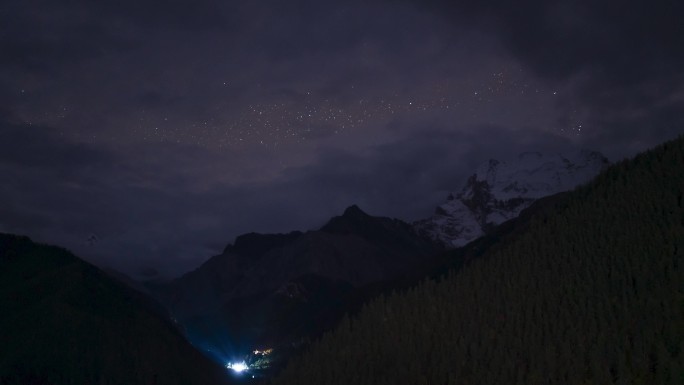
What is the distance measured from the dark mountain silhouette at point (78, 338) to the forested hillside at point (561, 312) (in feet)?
202

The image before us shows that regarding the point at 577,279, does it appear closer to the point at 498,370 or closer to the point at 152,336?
the point at 498,370

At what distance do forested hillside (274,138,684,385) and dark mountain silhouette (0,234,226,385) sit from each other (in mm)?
61453

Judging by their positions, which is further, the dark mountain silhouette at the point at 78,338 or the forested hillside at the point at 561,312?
the dark mountain silhouette at the point at 78,338

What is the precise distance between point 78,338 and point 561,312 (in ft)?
430

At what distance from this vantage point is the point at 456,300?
116688 millimetres

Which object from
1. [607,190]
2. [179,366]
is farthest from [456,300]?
[179,366]

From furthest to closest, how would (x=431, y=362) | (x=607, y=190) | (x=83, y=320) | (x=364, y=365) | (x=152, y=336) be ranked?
(x=152, y=336)
(x=83, y=320)
(x=607, y=190)
(x=364, y=365)
(x=431, y=362)

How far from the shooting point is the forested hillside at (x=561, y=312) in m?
74.6

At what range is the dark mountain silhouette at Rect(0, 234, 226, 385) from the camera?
502 feet

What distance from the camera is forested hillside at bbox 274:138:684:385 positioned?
245 feet

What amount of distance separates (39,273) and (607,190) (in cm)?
17296

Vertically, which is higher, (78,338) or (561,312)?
(78,338)

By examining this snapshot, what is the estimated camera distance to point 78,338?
165500mm

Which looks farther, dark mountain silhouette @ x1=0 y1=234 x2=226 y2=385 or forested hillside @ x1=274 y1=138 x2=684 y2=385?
dark mountain silhouette @ x1=0 y1=234 x2=226 y2=385
